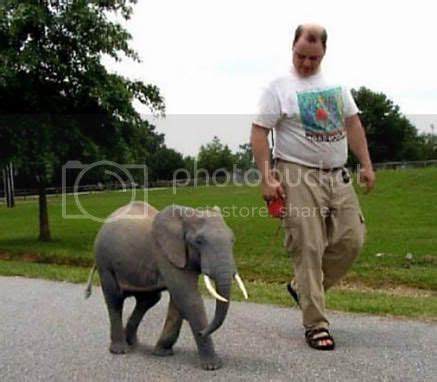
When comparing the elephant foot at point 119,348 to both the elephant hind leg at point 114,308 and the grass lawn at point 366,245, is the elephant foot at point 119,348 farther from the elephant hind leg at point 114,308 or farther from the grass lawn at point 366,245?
the grass lawn at point 366,245

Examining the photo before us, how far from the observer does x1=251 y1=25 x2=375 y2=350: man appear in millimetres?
4117

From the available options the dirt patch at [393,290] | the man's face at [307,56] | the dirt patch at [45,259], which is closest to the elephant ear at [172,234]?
the man's face at [307,56]

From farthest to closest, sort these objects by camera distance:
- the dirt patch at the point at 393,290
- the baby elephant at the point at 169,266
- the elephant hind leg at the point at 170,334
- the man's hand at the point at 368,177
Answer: the dirt patch at the point at 393,290, the man's hand at the point at 368,177, the elephant hind leg at the point at 170,334, the baby elephant at the point at 169,266

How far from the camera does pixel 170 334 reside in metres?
3.95

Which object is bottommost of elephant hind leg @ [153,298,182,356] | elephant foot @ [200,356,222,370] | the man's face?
elephant foot @ [200,356,222,370]

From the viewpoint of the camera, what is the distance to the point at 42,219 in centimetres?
1448

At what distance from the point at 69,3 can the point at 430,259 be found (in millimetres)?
8517

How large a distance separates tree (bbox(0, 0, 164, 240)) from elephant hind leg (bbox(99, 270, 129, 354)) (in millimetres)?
8268

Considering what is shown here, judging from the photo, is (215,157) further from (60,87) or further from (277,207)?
(277,207)

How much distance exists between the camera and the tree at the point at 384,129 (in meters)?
66.3

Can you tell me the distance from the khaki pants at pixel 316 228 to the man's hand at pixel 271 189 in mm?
88

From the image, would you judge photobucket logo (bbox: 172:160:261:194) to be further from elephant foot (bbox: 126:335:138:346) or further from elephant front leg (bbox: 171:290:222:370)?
elephant front leg (bbox: 171:290:222:370)

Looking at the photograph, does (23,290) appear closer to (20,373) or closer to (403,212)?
(20,373)

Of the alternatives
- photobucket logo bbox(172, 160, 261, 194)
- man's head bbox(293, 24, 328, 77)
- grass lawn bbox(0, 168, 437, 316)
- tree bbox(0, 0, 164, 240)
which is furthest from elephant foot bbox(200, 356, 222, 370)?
photobucket logo bbox(172, 160, 261, 194)
